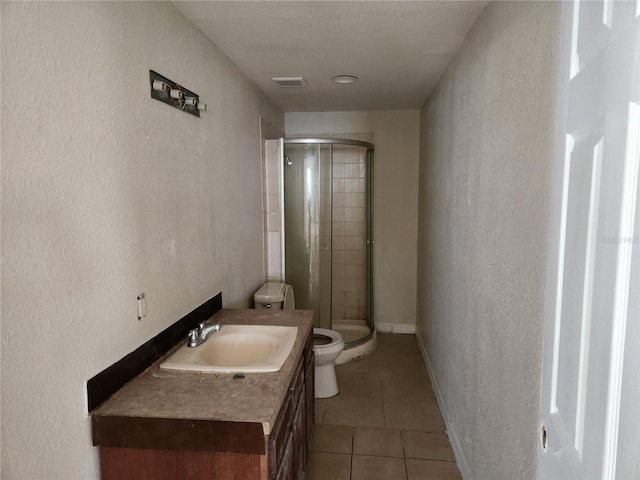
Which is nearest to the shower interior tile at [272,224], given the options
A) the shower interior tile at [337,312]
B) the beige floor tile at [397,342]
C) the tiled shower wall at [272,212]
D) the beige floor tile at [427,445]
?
the tiled shower wall at [272,212]

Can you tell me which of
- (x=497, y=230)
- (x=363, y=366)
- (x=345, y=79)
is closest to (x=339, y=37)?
(x=345, y=79)

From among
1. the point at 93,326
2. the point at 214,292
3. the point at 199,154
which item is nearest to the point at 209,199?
the point at 199,154

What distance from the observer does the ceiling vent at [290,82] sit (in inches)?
121

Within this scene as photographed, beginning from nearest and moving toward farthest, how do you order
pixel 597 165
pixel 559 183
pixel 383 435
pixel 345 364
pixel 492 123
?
1. pixel 597 165
2. pixel 559 183
3. pixel 492 123
4. pixel 383 435
5. pixel 345 364

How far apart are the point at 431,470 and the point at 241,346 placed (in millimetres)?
1253

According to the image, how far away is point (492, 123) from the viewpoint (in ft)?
5.93

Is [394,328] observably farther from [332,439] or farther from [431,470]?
[431,470]

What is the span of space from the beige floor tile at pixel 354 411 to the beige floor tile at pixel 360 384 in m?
0.08

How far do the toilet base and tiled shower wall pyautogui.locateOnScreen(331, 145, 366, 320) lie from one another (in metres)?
1.24

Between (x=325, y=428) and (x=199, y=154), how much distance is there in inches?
72.8

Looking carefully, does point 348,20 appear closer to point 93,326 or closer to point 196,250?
point 196,250

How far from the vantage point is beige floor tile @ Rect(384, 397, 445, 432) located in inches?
111

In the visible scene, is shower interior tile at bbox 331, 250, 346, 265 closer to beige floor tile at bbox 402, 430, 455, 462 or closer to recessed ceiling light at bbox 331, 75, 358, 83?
recessed ceiling light at bbox 331, 75, 358, 83

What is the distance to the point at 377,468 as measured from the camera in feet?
7.87
